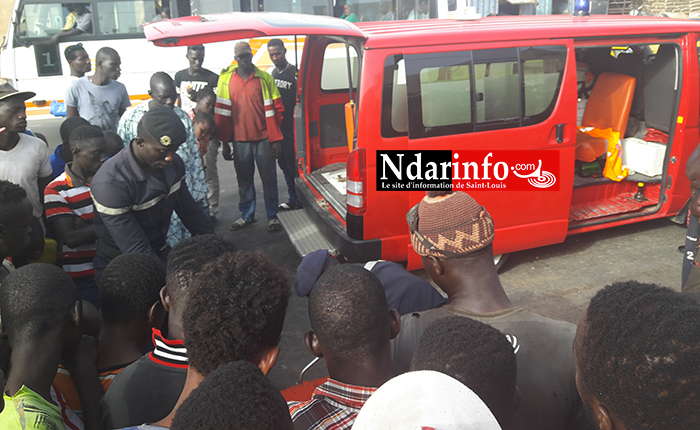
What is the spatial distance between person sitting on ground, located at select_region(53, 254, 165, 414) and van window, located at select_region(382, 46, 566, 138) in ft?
7.19

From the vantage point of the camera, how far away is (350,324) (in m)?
1.64

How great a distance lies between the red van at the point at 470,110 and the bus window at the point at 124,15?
251 inches

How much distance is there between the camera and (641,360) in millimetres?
1158

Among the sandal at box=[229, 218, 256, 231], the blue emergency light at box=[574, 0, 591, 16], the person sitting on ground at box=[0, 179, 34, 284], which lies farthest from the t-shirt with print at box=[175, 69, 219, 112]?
the blue emergency light at box=[574, 0, 591, 16]

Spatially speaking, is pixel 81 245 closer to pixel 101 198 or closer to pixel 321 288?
pixel 101 198

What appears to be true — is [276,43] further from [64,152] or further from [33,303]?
[33,303]

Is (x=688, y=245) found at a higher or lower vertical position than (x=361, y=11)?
lower

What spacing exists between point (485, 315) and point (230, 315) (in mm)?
972

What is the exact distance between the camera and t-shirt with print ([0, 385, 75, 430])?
4.55 feet

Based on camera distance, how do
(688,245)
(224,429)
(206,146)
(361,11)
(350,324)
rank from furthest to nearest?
(361,11), (206,146), (688,245), (350,324), (224,429)

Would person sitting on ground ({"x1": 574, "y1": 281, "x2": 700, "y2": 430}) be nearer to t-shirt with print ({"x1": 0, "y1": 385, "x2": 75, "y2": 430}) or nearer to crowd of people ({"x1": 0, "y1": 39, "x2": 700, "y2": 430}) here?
crowd of people ({"x1": 0, "y1": 39, "x2": 700, "y2": 430})

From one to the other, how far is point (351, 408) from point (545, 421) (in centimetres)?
62

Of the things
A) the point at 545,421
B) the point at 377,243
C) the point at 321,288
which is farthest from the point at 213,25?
the point at 545,421

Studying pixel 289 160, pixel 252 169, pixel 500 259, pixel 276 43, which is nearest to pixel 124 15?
pixel 276 43
